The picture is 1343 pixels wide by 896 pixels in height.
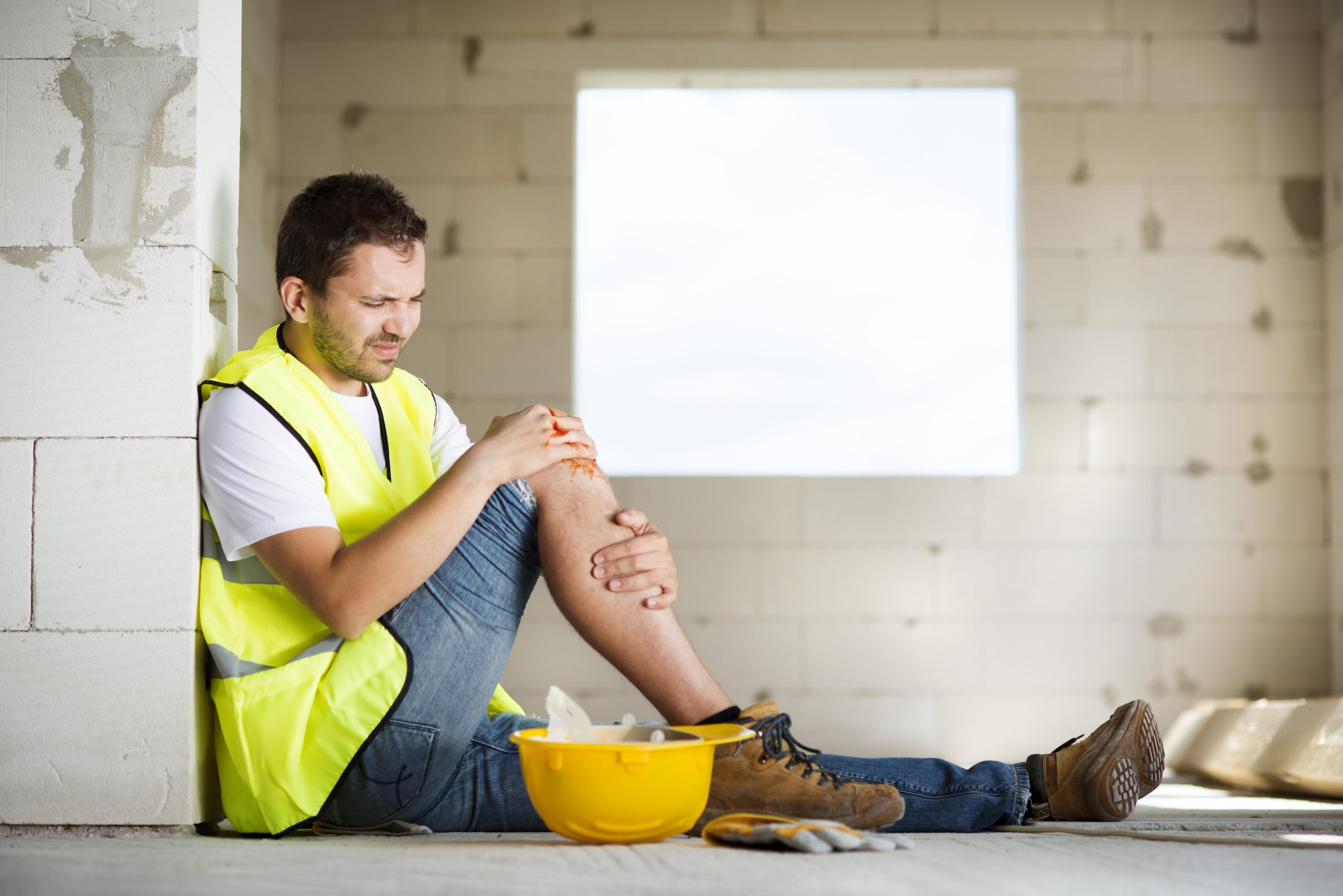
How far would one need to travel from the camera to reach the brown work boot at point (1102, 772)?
180 cm

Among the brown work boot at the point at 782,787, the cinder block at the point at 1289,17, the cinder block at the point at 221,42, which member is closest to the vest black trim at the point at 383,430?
the cinder block at the point at 221,42

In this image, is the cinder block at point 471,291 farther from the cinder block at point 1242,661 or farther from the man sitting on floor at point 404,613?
the cinder block at point 1242,661

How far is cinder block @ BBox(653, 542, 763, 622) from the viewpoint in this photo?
13.4 ft

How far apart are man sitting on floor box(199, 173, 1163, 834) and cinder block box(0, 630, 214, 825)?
58 mm

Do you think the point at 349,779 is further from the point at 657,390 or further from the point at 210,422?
the point at 657,390

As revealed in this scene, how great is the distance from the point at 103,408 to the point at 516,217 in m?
2.61

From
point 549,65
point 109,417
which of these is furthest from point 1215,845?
point 549,65

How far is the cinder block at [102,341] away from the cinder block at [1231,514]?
11.1 feet

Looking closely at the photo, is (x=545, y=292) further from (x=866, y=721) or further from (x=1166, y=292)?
(x=1166, y=292)

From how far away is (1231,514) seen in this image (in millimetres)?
4137

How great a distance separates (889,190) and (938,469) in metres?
1.01

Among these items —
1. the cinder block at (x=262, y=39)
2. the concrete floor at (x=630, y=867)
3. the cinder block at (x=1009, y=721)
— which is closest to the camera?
the concrete floor at (x=630, y=867)

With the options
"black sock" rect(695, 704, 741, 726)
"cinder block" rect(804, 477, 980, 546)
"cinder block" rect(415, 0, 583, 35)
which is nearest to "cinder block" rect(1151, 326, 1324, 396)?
"cinder block" rect(804, 477, 980, 546)

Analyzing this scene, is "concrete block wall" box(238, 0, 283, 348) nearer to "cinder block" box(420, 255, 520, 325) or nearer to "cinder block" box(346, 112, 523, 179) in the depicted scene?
"cinder block" box(346, 112, 523, 179)
